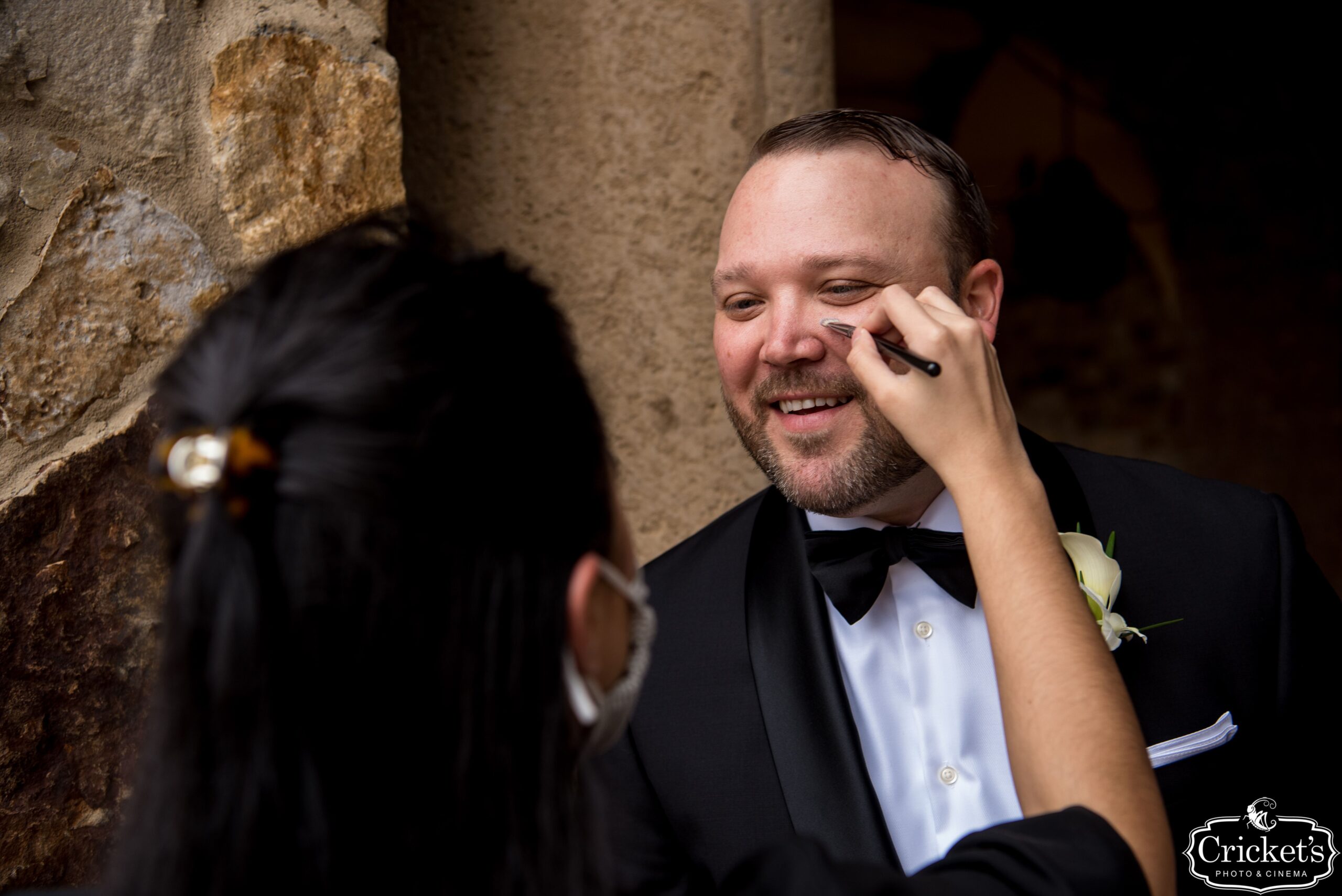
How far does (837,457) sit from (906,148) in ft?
1.65

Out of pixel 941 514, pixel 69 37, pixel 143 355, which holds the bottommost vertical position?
pixel 941 514

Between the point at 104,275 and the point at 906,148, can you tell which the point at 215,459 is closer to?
the point at 104,275

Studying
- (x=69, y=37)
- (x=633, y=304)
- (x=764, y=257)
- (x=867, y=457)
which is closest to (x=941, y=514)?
(x=867, y=457)

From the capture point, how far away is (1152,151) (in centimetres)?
523

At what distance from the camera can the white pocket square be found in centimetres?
142

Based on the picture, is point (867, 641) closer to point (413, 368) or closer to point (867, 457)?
point (867, 457)

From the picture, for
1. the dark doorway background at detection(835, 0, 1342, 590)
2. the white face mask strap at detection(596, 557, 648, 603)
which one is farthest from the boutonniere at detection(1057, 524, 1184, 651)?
the dark doorway background at detection(835, 0, 1342, 590)

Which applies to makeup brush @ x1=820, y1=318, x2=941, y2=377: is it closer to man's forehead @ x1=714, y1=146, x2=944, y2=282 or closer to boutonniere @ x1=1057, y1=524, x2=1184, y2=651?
man's forehead @ x1=714, y1=146, x2=944, y2=282

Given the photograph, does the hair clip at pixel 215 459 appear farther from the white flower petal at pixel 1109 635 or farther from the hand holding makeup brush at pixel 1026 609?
the white flower petal at pixel 1109 635

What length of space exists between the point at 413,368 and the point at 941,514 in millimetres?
1135

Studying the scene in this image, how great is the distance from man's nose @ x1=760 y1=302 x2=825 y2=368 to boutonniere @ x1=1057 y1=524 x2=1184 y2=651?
1.52 feet

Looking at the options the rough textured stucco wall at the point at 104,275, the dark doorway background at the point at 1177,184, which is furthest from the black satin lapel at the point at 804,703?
the dark doorway background at the point at 1177,184

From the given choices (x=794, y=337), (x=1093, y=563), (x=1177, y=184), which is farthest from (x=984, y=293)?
(x=1177, y=184)

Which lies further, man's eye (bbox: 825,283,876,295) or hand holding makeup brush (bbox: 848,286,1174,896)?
man's eye (bbox: 825,283,876,295)
